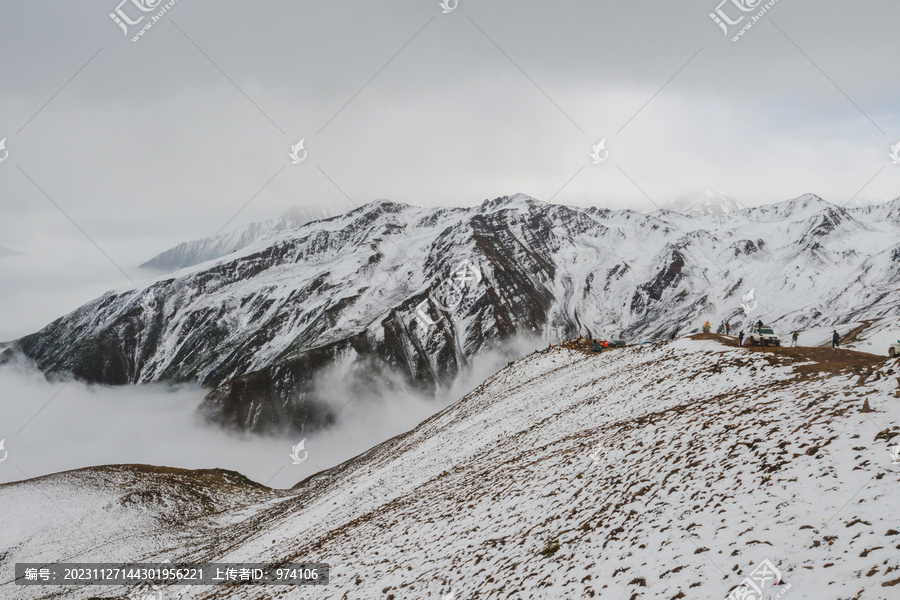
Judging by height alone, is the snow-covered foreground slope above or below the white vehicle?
below

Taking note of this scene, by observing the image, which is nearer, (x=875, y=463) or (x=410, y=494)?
(x=875, y=463)

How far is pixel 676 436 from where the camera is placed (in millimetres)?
18266

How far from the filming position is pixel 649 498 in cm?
1457

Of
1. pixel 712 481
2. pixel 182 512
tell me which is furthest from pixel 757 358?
pixel 182 512

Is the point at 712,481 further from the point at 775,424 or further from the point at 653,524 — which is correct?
the point at 775,424

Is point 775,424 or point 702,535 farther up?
point 775,424

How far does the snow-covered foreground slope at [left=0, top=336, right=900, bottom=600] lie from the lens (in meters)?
10.4

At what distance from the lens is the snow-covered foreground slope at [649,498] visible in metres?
10.4

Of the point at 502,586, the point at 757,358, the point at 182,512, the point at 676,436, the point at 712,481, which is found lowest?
the point at 502,586

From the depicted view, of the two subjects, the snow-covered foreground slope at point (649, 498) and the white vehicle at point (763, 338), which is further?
the white vehicle at point (763, 338)

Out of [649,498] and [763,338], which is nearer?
[649,498]

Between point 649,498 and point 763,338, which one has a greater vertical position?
point 763,338

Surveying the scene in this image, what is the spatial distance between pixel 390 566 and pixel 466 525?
3.66m

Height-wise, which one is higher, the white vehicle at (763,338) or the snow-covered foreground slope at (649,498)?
the white vehicle at (763,338)
